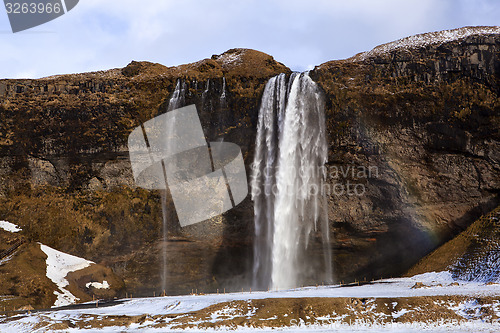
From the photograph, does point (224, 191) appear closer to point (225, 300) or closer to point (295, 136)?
point (295, 136)

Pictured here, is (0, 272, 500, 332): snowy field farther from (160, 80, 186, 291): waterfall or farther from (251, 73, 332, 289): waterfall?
(160, 80, 186, 291): waterfall

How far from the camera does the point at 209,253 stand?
1630 inches

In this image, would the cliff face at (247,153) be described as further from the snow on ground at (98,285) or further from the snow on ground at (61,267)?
the snow on ground at (98,285)

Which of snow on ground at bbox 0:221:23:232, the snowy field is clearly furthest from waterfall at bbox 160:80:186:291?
snow on ground at bbox 0:221:23:232

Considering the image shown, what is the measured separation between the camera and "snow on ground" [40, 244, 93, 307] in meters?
35.1

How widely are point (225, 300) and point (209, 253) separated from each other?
15.7 meters

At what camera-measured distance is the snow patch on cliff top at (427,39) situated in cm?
3712

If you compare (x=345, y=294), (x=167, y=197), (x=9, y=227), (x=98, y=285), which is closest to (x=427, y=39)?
(x=345, y=294)

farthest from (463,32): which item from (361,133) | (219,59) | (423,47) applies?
(219,59)

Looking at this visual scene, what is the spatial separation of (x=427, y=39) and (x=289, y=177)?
48.1 feet

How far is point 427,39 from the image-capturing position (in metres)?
38.2

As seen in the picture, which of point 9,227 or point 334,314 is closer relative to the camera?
point 334,314

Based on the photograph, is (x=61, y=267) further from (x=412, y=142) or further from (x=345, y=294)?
(x=412, y=142)

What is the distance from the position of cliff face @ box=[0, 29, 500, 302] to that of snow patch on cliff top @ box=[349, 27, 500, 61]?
22cm
